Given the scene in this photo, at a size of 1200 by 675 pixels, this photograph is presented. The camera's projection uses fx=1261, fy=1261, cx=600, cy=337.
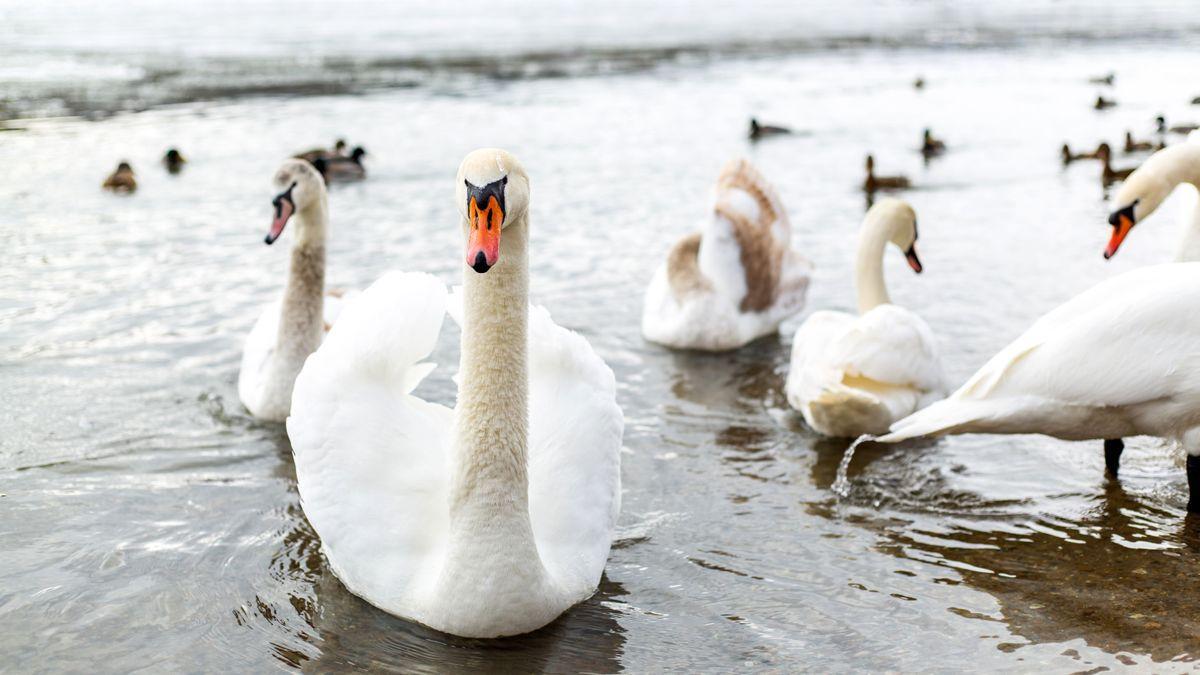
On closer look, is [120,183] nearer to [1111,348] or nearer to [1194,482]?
[1111,348]

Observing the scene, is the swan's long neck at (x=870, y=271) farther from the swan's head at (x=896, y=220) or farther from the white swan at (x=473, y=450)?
the white swan at (x=473, y=450)

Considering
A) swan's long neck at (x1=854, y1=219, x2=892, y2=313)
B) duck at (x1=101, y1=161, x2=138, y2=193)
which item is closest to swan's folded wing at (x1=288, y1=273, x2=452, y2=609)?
swan's long neck at (x1=854, y1=219, x2=892, y2=313)

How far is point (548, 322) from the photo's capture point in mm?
4785

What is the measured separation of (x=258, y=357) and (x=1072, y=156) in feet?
37.8

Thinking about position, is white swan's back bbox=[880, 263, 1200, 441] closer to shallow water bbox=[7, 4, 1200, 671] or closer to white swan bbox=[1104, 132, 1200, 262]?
shallow water bbox=[7, 4, 1200, 671]

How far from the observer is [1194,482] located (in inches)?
202

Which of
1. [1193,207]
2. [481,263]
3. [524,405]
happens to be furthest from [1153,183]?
[481,263]

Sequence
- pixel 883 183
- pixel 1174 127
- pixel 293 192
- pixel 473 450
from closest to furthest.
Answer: pixel 473 450 → pixel 293 192 → pixel 883 183 → pixel 1174 127

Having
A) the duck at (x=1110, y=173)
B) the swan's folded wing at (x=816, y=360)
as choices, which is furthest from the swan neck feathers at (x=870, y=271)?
the duck at (x=1110, y=173)

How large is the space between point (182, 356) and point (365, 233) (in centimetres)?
420

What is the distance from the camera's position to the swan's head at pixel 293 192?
22.9ft

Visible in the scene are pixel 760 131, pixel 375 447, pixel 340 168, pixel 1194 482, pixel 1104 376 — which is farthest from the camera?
pixel 760 131

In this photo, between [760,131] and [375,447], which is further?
[760,131]

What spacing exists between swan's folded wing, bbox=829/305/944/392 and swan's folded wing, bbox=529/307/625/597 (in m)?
2.10
